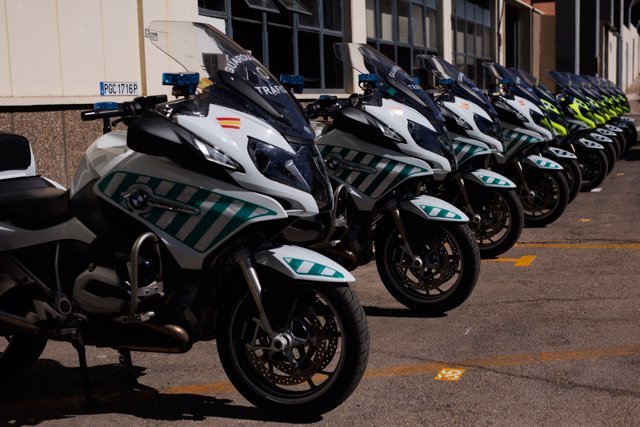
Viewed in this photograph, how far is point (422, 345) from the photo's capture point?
491cm

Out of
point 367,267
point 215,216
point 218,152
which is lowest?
point 367,267

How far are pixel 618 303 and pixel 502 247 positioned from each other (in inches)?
59.3

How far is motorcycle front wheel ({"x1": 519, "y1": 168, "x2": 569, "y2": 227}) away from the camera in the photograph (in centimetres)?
852

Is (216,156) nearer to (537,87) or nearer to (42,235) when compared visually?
(42,235)

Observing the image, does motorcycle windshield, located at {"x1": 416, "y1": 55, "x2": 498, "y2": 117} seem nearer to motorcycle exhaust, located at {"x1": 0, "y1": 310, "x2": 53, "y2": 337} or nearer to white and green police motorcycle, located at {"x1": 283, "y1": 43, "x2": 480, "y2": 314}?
white and green police motorcycle, located at {"x1": 283, "y1": 43, "x2": 480, "y2": 314}

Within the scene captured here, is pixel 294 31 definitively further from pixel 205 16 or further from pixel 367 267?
pixel 367 267

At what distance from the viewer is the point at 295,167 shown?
3781 mm

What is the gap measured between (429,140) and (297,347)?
2271mm

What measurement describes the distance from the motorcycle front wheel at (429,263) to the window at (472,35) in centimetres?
1528

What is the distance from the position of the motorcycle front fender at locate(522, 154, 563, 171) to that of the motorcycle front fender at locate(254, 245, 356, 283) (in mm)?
5076

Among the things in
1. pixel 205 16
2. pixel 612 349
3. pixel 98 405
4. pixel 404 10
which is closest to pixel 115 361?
pixel 98 405

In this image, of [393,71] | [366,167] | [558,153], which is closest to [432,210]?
[366,167]

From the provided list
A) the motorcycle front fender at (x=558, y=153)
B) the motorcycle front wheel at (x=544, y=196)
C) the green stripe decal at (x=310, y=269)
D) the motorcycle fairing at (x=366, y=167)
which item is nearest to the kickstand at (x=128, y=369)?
the green stripe decal at (x=310, y=269)

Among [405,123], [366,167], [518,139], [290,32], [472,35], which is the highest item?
[472,35]
